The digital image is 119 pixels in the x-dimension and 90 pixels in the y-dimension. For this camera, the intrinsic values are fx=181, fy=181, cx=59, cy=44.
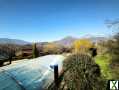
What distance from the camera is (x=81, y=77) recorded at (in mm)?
7383

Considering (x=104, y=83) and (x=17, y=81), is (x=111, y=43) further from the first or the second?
(x=17, y=81)

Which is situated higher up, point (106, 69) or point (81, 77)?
point (81, 77)

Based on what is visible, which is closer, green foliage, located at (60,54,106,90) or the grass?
green foliage, located at (60,54,106,90)

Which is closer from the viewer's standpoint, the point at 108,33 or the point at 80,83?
the point at 80,83

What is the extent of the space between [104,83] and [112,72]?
10.9 feet

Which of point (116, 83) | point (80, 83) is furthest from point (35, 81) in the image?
point (116, 83)

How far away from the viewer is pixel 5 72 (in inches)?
271

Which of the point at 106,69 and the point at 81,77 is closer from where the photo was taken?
the point at 81,77

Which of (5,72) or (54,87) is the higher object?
(5,72)

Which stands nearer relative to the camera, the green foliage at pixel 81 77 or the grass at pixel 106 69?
the green foliage at pixel 81 77

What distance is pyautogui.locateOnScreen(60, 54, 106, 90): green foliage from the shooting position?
7.29m

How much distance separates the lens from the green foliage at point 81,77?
729 centimetres

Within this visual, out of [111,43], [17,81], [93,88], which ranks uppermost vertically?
[111,43]

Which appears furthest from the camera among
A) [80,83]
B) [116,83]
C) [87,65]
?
[87,65]
